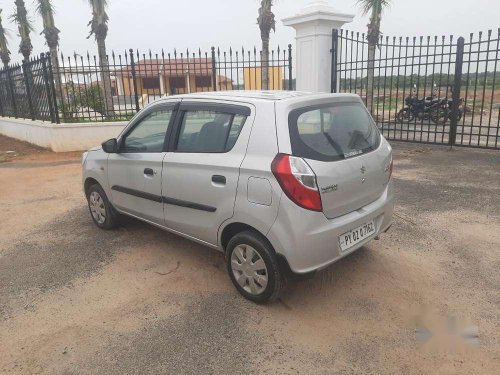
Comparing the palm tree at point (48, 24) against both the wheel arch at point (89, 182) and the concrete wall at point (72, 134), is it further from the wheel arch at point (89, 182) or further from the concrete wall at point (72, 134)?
the wheel arch at point (89, 182)

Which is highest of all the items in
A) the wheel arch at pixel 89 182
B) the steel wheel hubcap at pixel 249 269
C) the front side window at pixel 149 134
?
the front side window at pixel 149 134

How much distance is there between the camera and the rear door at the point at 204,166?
321 centimetres

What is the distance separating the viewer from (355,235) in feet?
10.6

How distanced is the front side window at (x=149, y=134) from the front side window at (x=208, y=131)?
0.91 ft

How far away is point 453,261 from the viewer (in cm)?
396

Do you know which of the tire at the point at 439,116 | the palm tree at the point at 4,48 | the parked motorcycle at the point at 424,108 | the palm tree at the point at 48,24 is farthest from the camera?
the palm tree at the point at 4,48

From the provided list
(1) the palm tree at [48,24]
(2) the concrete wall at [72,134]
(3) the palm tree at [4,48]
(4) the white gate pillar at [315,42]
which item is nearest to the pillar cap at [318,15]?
(4) the white gate pillar at [315,42]

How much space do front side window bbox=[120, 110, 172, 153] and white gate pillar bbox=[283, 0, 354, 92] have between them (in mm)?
6983

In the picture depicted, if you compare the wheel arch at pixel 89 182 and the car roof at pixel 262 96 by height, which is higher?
the car roof at pixel 262 96

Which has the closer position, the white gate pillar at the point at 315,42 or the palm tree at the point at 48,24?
the white gate pillar at the point at 315,42

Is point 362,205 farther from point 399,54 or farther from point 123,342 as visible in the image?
point 399,54

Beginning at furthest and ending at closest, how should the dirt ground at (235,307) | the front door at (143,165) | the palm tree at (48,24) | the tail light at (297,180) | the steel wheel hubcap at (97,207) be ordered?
the palm tree at (48,24) → the steel wheel hubcap at (97,207) → the front door at (143,165) → the tail light at (297,180) → the dirt ground at (235,307)

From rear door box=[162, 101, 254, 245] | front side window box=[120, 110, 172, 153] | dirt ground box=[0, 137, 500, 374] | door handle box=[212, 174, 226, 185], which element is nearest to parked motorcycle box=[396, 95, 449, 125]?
dirt ground box=[0, 137, 500, 374]

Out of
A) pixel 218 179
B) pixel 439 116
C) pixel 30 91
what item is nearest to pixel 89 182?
pixel 218 179
